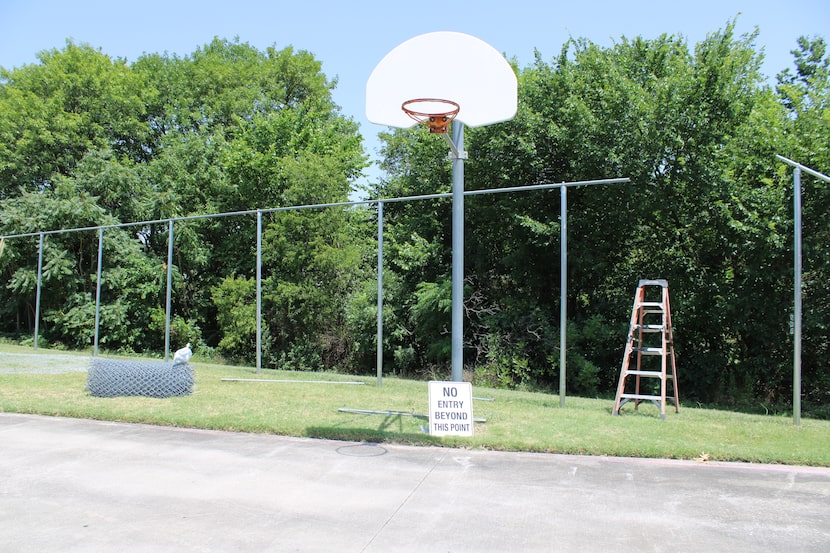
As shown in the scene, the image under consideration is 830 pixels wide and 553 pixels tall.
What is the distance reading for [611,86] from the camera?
57.5ft

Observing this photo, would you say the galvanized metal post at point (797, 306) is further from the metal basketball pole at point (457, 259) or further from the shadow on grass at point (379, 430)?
the shadow on grass at point (379, 430)

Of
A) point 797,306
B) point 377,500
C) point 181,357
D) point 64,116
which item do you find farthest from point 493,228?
point 64,116

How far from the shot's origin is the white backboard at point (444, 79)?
7.91 m

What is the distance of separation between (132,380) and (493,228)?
12.6 m

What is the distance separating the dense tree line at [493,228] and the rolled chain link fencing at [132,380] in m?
9.07

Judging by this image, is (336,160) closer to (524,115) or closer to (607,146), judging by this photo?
(524,115)

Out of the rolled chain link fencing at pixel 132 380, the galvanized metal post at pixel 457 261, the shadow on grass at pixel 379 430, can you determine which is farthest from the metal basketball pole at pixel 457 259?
the rolled chain link fencing at pixel 132 380

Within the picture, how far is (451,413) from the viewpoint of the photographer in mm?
8031

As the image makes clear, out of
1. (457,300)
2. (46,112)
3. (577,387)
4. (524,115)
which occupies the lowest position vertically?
(577,387)

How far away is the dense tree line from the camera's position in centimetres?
1606

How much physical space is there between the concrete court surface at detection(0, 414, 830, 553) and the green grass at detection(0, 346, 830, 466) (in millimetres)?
392

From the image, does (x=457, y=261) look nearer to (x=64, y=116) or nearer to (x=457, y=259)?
(x=457, y=259)

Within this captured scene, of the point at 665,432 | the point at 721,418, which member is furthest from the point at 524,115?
the point at 665,432

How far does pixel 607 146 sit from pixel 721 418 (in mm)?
8772
